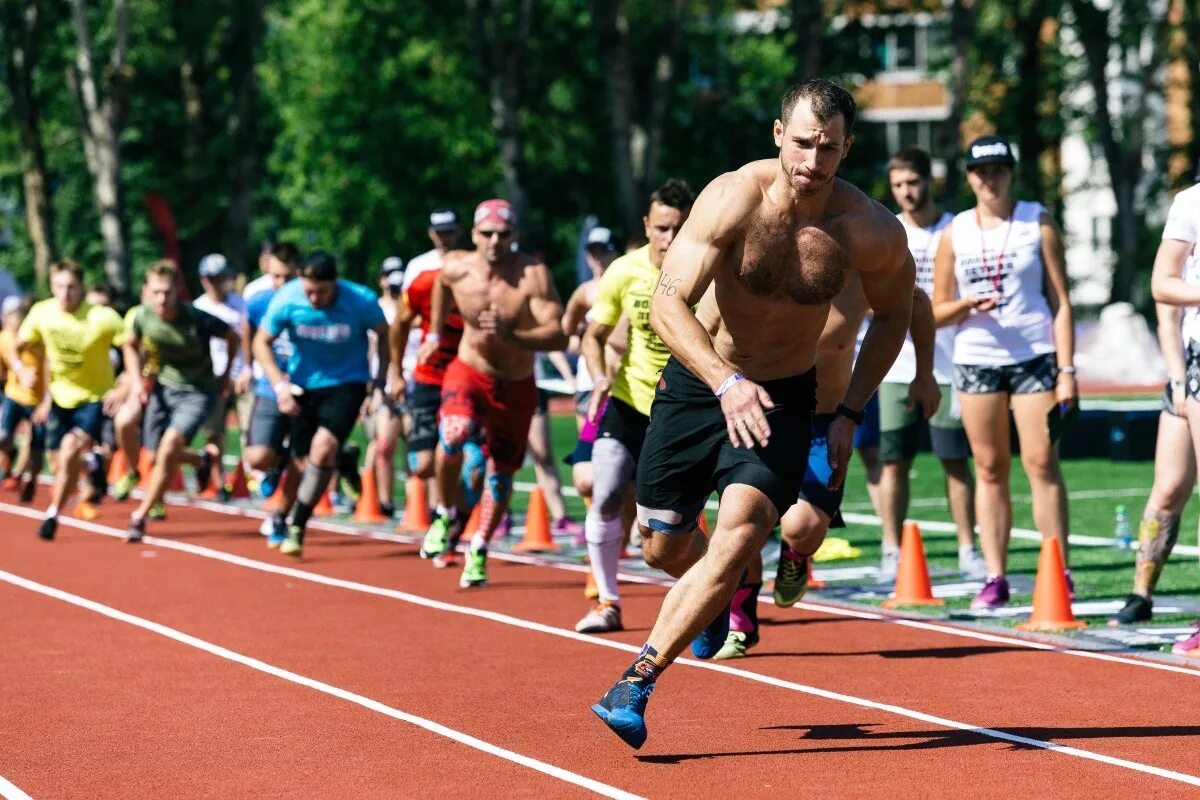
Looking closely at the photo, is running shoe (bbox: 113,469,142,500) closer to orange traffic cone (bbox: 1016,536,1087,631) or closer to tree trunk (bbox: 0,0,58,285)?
orange traffic cone (bbox: 1016,536,1087,631)

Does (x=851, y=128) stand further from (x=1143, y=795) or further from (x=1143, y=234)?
(x=1143, y=234)

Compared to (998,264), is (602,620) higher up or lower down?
lower down

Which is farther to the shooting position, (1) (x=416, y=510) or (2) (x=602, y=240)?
(1) (x=416, y=510)

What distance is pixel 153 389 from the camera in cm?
1759

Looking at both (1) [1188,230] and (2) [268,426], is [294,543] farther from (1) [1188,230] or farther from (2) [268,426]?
(1) [1188,230]

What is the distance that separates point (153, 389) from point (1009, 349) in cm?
879

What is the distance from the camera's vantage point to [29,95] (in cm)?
4166

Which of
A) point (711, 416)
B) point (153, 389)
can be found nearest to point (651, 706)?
point (711, 416)

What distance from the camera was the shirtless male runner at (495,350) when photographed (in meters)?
12.6

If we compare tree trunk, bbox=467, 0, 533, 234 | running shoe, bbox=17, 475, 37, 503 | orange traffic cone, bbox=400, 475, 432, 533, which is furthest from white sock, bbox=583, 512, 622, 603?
tree trunk, bbox=467, 0, 533, 234

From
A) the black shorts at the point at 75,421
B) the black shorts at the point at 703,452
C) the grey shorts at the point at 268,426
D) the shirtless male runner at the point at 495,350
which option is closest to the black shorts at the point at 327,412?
the grey shorts at the point at 268,426

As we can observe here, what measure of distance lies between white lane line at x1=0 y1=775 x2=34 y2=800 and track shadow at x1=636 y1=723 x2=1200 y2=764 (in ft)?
6.41

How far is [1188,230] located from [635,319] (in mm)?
2728

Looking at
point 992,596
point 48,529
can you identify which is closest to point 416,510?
point 48,529
